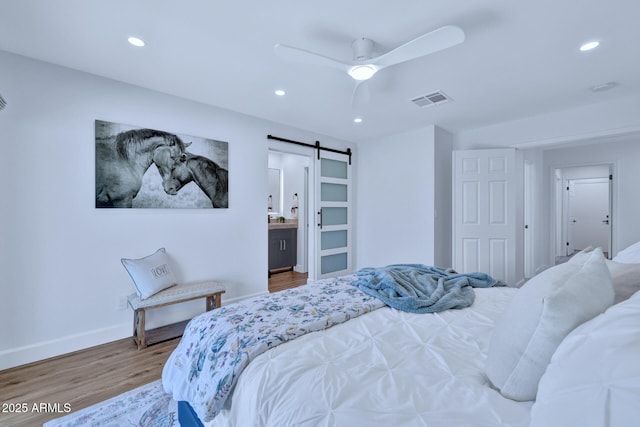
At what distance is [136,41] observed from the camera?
2.02 m

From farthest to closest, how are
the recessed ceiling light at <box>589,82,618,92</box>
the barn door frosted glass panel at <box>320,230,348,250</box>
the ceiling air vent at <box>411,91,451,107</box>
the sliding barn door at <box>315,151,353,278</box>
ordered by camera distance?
the barn door frosted glass panel at <box>320,230,348,250</box> < the sliding barn door at <box>315,151,353,278</box> < the ceiling air vent at <box>411,91,451,107</box> < the recessed ceiling light at <box>589,82,618,92</box>

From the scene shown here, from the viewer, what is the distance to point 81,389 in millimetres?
1919

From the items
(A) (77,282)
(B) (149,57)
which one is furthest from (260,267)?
(B) (149,57)

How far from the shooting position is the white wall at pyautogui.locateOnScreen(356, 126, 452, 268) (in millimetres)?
4004

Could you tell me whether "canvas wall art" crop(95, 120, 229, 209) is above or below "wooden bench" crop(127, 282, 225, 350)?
above

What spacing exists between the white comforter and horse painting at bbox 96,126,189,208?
2.35 metres

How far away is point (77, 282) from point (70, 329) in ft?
1.33

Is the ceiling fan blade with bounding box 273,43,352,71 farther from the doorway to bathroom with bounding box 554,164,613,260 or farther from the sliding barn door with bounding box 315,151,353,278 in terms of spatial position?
the doorway to bathroom with bounding box 554,164,613,260

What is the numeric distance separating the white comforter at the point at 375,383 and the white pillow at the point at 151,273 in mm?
1832

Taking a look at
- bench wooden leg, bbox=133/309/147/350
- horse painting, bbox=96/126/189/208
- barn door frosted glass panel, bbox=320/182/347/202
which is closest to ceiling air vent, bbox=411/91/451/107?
barn door frosted glass panel, bbox=320/182/347/202

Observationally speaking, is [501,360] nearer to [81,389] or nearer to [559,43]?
[559,43]

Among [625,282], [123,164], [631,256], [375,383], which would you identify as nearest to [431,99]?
[631,256]

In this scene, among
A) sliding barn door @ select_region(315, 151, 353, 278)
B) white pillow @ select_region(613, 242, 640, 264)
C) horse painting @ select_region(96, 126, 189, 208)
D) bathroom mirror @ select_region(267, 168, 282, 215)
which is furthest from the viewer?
bathroom mirror @ select_region(267, 168, 282, 215)

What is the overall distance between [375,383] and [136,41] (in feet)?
8.57
